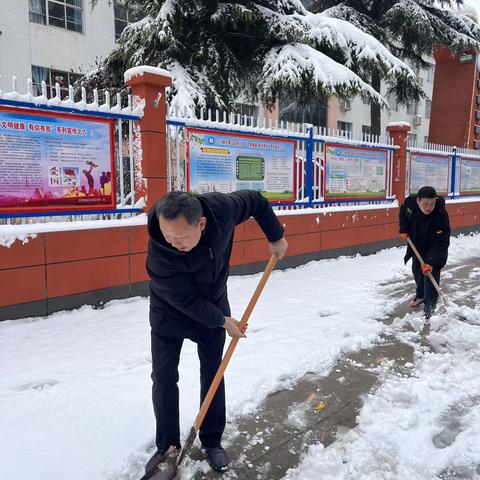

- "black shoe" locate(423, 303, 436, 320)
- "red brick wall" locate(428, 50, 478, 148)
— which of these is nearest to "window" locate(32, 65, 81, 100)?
"black shoe" locate(423, 303, 436, 320)

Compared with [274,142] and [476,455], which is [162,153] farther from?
[476,455]

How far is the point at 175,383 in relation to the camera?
2.34 meters

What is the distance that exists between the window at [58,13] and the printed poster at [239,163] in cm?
1083

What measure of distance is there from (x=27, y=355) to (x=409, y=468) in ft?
9.70

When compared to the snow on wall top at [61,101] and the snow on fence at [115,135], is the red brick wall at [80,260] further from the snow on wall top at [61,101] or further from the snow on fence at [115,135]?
the snow on wall top at [61,101]

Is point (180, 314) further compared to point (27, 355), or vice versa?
point (27, 355)

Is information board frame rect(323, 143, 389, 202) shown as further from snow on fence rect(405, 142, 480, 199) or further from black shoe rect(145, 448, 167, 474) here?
black shoe rect(145, 448, 167, 474)

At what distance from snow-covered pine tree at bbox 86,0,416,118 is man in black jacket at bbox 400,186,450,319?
4.32 meters

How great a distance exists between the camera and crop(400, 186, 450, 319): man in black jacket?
184 inches

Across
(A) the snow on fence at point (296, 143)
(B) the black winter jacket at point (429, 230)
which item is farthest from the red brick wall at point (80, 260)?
(B) the black winter jacket at point (429, 230)

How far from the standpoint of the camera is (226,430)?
267cm

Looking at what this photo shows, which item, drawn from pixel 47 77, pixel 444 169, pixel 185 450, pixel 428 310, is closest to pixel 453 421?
pixel 185 450

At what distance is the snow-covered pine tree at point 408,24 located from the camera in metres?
13.8

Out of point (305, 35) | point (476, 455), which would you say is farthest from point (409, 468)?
point (305, 35)
